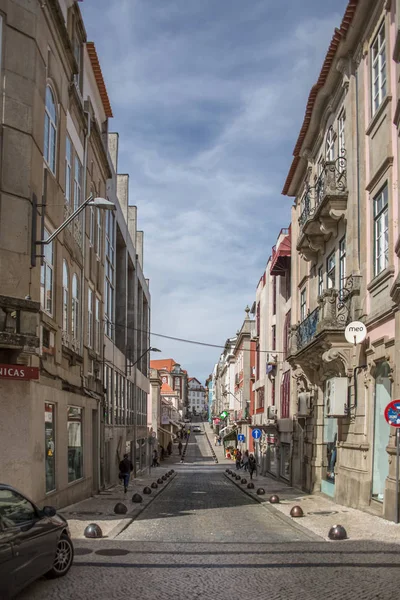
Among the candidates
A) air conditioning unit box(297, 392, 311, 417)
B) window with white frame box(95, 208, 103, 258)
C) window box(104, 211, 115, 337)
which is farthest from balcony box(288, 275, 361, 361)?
window box(104, 211, 115, 337)

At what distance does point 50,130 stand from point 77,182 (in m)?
4.86

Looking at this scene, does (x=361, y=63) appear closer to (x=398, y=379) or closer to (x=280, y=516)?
(x=398, y=379)

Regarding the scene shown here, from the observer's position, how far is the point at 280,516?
18.2 metres

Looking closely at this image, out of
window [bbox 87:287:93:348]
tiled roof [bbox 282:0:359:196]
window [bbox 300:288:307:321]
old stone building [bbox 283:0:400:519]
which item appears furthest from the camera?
window [bbox 300:288:307:321]

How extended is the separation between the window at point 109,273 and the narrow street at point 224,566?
60.1ft

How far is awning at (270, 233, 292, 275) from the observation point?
35000 millimetres

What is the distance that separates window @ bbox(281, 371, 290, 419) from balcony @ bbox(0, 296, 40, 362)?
22265 mm

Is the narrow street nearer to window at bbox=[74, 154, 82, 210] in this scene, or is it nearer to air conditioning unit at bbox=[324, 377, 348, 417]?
air conditioning unit at bbox=[324, 377, 348, 417]

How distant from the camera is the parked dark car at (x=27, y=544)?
23.7ft

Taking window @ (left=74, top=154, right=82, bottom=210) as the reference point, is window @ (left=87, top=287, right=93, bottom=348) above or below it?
below

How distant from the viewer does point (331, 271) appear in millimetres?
24172

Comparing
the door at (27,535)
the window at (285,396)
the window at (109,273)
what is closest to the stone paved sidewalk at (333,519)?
the door at (27,535)

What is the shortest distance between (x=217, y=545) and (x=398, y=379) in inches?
216

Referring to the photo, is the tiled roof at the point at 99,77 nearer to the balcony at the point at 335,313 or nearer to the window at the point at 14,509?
the balcony at the point at 335,313
